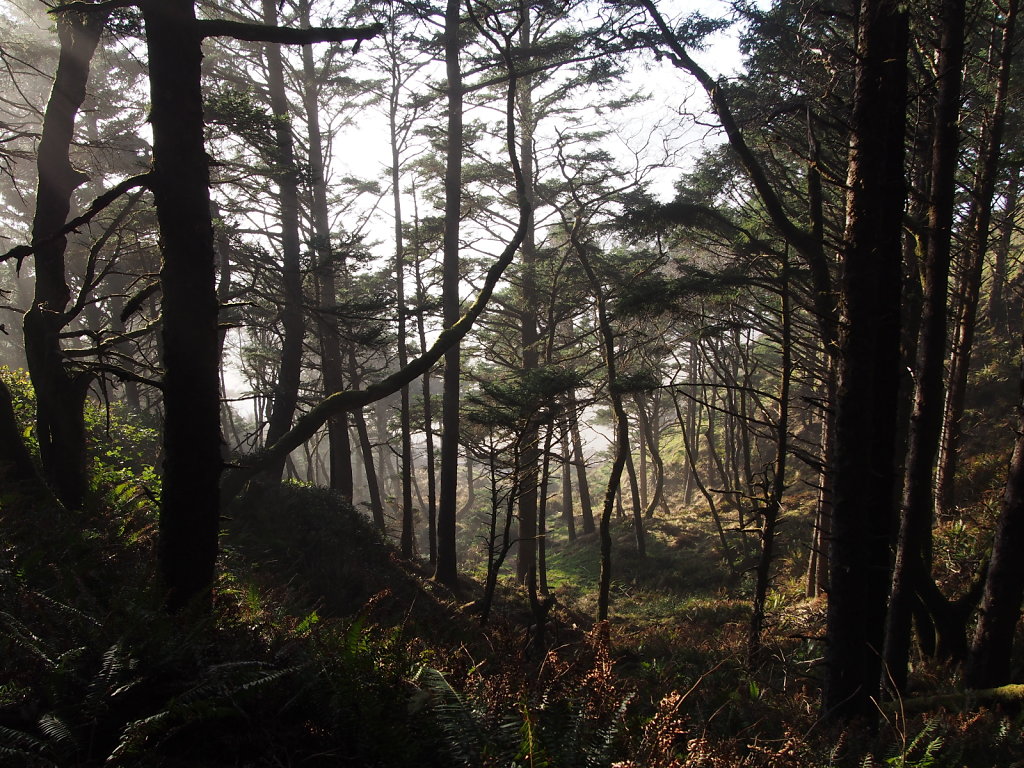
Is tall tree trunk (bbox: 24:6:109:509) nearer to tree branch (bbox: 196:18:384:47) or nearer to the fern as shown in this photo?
tree branch (bbox: 196:18:384:47)

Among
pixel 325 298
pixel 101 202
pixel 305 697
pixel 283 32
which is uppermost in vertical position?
pixel 325 298

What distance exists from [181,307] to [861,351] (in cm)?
519

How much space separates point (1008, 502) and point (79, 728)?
7.31m

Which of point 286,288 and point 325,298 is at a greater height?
point 325,298

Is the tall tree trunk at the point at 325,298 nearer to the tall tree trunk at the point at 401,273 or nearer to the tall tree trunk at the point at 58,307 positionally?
the tall tree trunk at the point at 401,273

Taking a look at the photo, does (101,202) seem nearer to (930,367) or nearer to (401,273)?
(930,367)

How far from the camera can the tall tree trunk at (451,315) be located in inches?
554

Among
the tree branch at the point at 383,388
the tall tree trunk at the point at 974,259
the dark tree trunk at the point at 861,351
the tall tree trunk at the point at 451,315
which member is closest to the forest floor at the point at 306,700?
the dark tree trunk at the point at 861,351

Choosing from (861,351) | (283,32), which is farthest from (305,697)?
(861,351)

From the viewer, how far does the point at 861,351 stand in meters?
4.93

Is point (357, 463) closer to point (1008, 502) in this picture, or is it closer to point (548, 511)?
point (548, 511)

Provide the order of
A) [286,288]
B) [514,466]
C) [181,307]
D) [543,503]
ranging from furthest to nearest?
[286,288], [543,503], [514,466], [181,307]

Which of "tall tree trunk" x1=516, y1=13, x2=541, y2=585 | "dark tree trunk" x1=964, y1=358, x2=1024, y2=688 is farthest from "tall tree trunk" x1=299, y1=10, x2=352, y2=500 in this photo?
"dark tree trunk" x1=964, y1=358, x2=1024, y2=688

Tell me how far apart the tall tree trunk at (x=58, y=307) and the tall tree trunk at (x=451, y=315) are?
7771 mm
